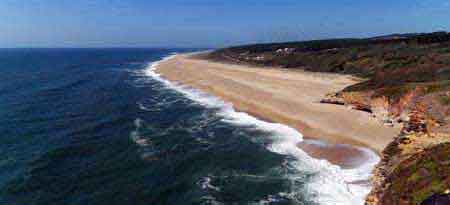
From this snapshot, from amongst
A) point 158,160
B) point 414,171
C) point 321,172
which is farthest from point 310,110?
point 414,171

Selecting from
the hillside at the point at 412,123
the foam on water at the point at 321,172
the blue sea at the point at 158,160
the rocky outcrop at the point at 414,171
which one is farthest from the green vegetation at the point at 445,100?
the blue sea at the point at 158,160

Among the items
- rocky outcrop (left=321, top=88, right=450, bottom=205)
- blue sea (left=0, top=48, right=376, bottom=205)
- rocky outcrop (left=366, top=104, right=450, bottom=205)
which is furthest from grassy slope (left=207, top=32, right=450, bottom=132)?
blue sea (left=0, top=48, right=376, bottom=205)

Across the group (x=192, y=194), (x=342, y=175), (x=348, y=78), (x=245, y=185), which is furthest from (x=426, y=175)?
(x=348, y=78)

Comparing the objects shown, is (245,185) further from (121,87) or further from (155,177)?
(121,87)

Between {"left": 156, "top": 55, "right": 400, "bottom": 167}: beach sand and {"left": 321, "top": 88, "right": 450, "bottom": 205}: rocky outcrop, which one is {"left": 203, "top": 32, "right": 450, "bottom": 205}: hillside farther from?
{"left": 156, "top": 55, "right": 400, "bottom": 167}: beach sand

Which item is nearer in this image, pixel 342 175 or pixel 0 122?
pixel 342 175

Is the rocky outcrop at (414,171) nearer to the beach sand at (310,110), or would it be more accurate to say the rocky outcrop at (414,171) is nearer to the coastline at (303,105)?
the beach sand at (310,110)
